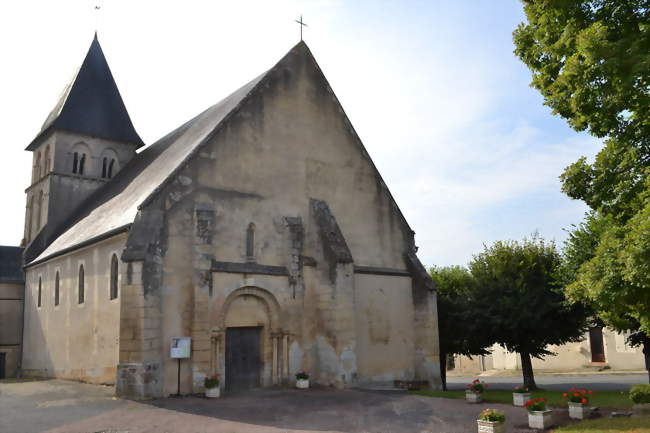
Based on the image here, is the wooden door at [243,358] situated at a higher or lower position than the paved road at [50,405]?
higher

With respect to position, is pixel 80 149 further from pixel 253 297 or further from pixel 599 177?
pixel 599 177

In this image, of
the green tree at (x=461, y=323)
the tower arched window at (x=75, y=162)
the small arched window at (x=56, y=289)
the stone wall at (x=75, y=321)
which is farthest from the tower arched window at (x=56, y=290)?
the green tree at (x=461, y=323)

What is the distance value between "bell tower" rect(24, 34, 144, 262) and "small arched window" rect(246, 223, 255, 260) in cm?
1445

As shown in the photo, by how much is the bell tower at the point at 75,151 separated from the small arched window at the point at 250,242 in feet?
47.4

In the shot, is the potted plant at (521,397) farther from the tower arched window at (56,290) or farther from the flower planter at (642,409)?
the tower arched window at (56,290)

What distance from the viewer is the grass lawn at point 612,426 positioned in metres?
10.9

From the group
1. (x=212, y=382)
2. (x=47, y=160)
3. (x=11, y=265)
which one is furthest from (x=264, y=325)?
(x=47, y=160)

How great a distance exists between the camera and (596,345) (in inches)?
1406

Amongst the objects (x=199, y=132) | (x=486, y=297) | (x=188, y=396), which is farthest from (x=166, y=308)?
(x=486, y=297)

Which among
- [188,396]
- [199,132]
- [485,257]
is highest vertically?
[199,132]

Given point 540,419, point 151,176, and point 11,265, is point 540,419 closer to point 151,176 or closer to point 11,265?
point 151,176

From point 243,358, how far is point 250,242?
12.6ft

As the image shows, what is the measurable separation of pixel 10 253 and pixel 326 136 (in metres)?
19.9

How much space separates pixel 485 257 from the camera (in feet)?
82.5
